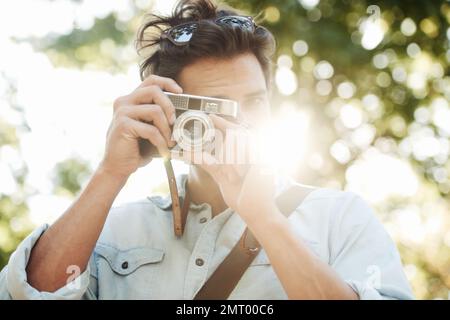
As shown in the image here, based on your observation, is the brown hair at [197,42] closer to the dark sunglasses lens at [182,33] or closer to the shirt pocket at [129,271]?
the dark sunglasses lens at [182,33]

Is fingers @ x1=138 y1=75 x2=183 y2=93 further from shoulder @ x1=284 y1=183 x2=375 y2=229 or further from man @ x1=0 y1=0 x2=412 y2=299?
shoulder @ x1=284 y1=183 x2=375 y2=229

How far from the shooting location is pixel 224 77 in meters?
2.69

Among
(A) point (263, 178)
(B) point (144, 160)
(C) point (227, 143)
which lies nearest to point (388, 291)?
(A) point (263, 178)

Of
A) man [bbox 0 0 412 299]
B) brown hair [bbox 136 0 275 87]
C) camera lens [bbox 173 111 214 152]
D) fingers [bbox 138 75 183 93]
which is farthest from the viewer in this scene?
brown hair [bbox 136 0 275 87]

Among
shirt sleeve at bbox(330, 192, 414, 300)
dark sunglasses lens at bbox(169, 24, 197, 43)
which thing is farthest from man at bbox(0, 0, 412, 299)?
dark sunglasses lens at bbox(169, 24, 197, 43)

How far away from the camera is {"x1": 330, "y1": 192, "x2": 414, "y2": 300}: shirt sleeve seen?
1.99 metres

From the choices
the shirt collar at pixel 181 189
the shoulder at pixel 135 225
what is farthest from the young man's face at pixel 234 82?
the shoulder at pixel 135 225

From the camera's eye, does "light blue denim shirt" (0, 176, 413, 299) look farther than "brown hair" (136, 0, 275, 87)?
No

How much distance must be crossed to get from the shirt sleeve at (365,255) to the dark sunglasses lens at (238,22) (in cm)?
111

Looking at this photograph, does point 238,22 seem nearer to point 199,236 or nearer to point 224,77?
point 224,77

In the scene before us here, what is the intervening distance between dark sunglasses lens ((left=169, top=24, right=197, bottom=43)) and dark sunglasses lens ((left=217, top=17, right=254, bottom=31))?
0.49 feet

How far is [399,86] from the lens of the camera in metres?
7.33

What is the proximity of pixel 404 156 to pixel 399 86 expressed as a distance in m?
0.99

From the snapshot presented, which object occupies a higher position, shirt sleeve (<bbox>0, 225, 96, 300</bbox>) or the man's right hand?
the man's right hand
